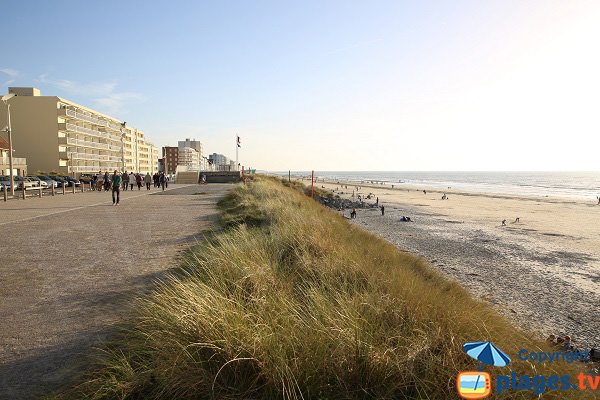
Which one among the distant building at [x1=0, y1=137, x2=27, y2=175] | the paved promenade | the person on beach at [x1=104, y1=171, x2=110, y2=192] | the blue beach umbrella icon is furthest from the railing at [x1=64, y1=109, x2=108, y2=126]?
the blue beach umbrella icon

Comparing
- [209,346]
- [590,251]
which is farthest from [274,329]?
[590,251]

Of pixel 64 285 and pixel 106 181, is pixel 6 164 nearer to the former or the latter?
pixel 106 181

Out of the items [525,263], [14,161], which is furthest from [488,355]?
[14,161]

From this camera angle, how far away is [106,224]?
11.2 m

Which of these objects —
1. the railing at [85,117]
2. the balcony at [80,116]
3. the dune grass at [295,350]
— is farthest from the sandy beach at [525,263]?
the railing at [85,117]

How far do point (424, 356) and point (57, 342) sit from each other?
346cm

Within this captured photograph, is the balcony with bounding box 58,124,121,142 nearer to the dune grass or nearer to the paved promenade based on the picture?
the paved promenade

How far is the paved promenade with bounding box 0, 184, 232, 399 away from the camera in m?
3.02

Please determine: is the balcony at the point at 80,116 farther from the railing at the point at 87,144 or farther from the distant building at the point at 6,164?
the distant building at the point at 6,164

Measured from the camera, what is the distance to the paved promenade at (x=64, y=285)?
9.91ft

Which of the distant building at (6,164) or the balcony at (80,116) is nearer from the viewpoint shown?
the distant building at (6,164)

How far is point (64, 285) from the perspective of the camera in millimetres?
5109

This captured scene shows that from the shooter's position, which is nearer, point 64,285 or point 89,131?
point 64,285

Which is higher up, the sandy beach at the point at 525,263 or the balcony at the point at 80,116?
the balcony at the point at 80,116
